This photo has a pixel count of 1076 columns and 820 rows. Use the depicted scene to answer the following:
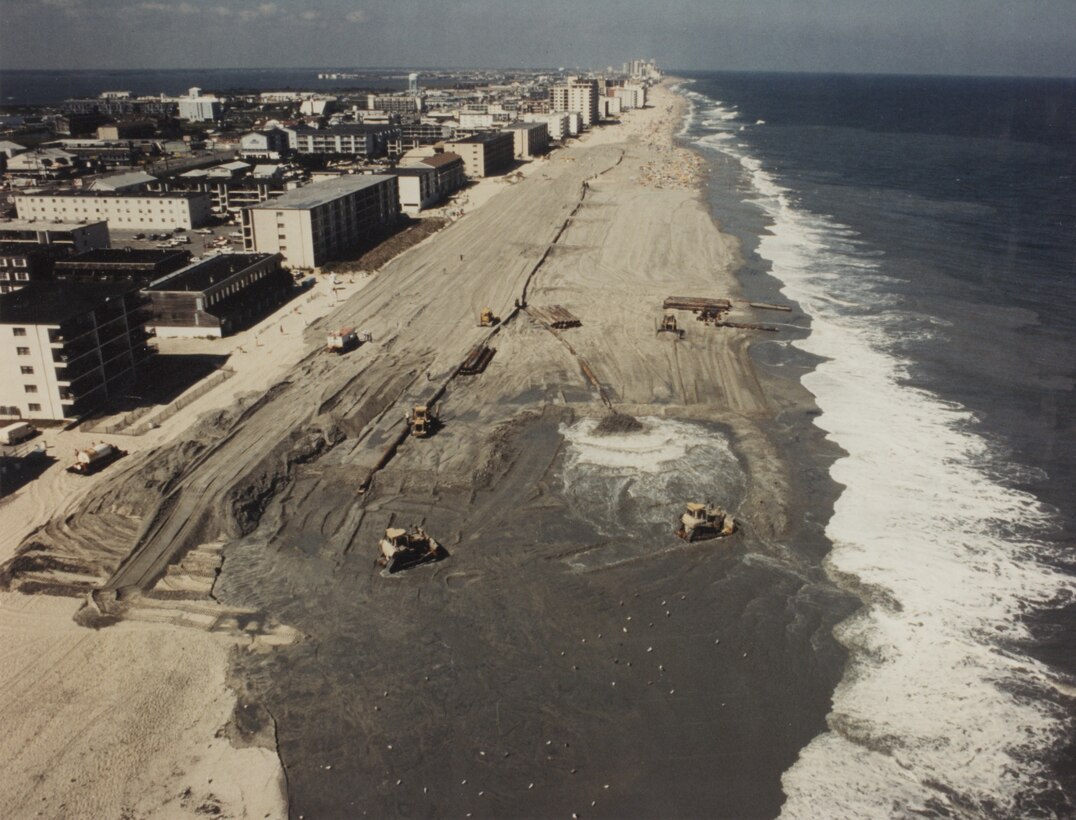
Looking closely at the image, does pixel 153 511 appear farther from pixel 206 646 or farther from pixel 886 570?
pixel 886 570

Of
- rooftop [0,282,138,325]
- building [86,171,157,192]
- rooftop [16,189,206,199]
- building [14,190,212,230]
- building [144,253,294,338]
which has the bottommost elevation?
building [144,253,294,338]

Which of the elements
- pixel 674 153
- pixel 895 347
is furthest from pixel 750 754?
pixel 674 153

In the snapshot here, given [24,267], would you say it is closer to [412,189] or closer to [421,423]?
[421,423]

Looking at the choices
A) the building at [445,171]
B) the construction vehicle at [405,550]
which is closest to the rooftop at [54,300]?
the construction vehicle at [405,550]

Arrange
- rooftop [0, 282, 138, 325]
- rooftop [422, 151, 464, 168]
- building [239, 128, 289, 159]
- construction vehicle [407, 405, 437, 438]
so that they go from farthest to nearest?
1. building [239, 128, 289, 159]
2. rooftop [422, 151, 464, 168]
3. construction vehicle [407, 405, 437, 438]
4. rooftop [0, 282, 138, 325]

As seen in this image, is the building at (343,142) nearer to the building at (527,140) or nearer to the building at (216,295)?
the building at (527,140)

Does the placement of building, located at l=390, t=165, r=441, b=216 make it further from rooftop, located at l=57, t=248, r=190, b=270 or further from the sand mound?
the sand mound

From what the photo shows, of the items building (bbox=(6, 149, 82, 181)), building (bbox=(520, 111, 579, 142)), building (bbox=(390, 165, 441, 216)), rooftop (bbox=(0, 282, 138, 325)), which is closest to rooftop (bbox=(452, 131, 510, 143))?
building (bbox=(390, 165, 441, 216))

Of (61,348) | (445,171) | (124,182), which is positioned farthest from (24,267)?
(445,171)
